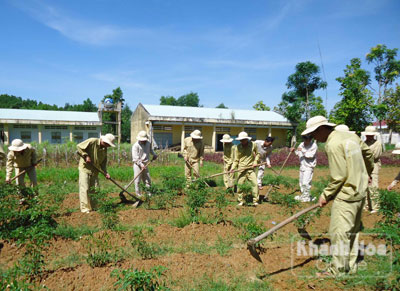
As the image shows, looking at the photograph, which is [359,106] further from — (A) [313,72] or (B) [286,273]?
(B) [286,273]

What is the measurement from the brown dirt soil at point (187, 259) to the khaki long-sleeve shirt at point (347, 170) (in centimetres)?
105

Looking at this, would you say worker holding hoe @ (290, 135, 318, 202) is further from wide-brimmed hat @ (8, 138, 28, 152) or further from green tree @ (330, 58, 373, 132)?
green tree @ (330, 58, 373, 132)

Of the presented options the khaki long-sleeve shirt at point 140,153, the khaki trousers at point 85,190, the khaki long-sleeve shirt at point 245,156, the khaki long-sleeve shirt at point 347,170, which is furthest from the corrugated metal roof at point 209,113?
the khaki long-sleeve shirt at point 347,170

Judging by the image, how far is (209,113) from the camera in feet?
87.2

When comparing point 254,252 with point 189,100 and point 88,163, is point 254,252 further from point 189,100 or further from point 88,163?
point 189,100

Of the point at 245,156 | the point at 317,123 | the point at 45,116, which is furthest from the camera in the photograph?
the point at 45,116

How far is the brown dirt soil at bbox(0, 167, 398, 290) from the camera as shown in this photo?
10.6ft

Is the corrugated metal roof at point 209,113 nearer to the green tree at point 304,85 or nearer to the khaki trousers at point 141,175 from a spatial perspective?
the green tree at point 304,85

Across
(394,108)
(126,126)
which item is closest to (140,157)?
(394,108)

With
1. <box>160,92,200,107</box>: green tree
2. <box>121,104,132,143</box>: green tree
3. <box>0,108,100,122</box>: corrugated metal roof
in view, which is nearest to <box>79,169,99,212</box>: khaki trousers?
<box>0,108,100,122</box>: corrugated metal roof

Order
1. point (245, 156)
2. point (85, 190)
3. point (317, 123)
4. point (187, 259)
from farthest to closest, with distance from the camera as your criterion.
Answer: point (245, 156)
point (85, 190)
point (187, 259)
point (317, 123)

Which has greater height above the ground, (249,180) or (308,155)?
(308,155)

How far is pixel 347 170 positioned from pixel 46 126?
1045 inches

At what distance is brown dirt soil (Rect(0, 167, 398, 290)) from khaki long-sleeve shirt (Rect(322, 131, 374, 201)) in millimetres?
1046
